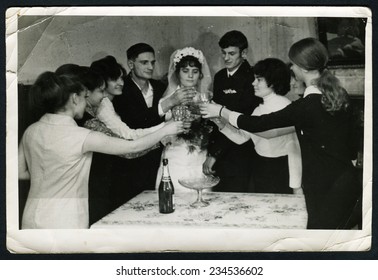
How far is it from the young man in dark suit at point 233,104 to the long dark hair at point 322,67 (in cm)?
15

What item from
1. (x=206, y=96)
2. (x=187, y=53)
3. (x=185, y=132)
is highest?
(x=187, y=53)

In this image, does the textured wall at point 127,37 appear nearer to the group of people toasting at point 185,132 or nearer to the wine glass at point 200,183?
the group of people toasting at point 185,132

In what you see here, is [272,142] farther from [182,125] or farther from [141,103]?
[141,103]

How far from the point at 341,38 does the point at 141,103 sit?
63 cm

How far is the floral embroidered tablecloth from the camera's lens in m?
1.30

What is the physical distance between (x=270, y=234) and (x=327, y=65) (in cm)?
53

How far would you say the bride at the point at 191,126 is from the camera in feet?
4.26

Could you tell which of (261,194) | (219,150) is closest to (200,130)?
(219,150)

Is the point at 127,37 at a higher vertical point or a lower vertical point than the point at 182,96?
higher

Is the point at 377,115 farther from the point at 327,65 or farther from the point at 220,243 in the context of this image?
the point at 220,243

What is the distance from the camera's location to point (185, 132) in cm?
132

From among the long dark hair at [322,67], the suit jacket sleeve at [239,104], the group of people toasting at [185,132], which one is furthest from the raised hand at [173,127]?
the long dark hair at [322,67]

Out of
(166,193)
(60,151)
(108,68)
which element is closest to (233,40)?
(108,68)

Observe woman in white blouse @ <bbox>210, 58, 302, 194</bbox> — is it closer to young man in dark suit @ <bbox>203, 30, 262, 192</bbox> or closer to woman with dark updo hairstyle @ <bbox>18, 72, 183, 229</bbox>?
young man in dark suit @ <bbox>203, 30, 262, 192</bbox>
